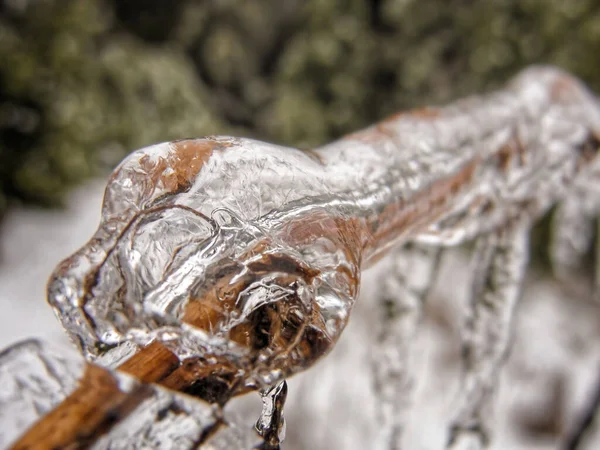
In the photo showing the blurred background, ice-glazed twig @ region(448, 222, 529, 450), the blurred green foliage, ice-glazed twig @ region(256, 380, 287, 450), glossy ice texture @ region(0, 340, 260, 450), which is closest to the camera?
glossy ice texture @ region(0, 340, 260, 450)

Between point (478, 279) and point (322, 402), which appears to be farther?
point (322, 402)

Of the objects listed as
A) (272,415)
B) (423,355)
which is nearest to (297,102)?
(423,355)

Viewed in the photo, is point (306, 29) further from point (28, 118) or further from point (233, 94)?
point (28, 118)

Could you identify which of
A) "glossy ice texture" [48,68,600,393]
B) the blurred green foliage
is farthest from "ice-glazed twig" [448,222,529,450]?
the blurred green foliage

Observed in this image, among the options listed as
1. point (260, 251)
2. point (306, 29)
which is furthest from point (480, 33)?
point (260, 251)

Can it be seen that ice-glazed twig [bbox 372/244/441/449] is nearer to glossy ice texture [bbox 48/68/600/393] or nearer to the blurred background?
the blurred background

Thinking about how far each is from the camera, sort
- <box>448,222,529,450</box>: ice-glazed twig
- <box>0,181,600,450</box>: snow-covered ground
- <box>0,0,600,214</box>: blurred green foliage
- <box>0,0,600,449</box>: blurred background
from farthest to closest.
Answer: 1. <box>0,0,600,214</box>: blurred green foliage
2. <box>0,0,600,449</box>: blurred background
3. <box>0,181,600,450</box>: snow-covered ground
4. <box>448,222,529,450</box>: ice-glazed twig
